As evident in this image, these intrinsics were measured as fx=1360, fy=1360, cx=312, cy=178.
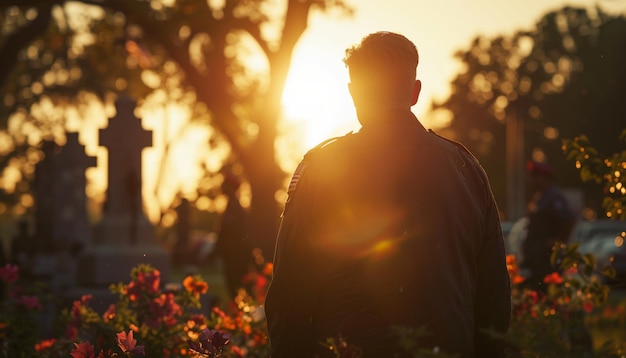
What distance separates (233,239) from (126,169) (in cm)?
211

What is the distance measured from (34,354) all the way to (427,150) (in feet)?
12.6

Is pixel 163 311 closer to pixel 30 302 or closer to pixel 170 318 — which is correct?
pixel 170 318

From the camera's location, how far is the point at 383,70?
12.8 feet

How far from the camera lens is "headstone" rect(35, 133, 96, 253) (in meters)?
32.1

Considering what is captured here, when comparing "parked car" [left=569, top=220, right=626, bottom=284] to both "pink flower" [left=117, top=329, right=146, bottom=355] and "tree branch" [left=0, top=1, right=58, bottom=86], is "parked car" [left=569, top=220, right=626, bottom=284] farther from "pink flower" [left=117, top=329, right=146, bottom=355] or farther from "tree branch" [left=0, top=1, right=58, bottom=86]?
"pink flower" [left=117, top=329, right=146, bottom=355]

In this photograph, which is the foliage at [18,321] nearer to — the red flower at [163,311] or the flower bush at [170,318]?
the flower bush at [170,318]

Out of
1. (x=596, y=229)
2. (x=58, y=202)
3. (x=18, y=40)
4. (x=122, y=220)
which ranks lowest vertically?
(x=596, y=229)

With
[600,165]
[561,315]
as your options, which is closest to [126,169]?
[561,315]

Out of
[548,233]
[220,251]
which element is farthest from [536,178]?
[220,251]

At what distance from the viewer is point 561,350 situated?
13.5 feet

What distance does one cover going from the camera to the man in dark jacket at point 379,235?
3824mm

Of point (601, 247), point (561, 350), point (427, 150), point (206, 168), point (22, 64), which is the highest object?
point (427, 150)

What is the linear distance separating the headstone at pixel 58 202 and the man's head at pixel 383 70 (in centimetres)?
2794

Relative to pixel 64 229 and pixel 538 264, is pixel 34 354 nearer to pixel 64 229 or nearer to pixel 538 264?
pixel 538 264
